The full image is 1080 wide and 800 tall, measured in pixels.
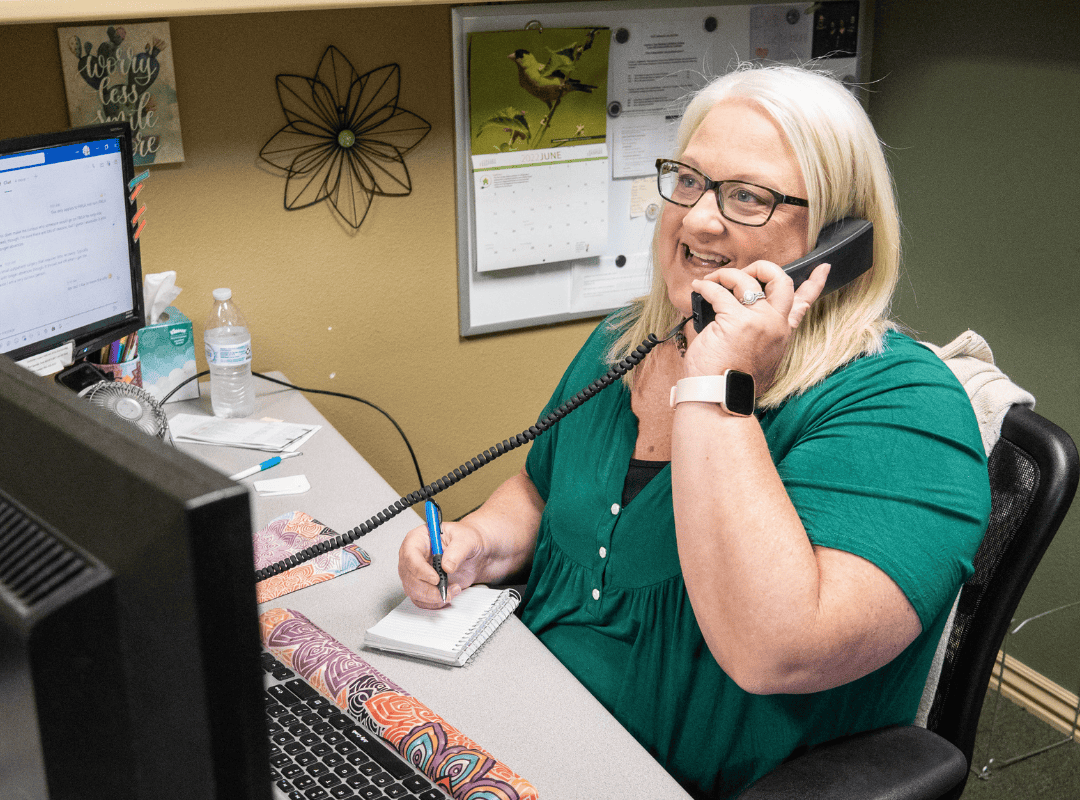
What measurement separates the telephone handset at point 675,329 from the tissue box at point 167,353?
0.59m

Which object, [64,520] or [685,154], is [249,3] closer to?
[685,154]

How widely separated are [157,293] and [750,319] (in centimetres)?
110

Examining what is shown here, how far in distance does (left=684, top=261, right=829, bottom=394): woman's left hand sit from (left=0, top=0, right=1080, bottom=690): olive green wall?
3.30 feet

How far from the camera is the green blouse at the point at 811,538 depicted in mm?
957

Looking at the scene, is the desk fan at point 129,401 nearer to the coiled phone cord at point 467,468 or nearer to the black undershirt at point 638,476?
the coiled phone cord at point 467,468

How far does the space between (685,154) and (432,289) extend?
0.92 metres

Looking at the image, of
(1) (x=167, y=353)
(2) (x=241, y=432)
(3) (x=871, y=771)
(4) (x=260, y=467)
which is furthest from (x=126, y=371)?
(3) (x=871, y=771)

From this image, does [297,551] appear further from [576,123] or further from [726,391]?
[576,123]

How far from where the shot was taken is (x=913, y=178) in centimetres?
228

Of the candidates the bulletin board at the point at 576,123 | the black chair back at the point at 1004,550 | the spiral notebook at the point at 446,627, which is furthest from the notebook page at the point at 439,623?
the bulletin board at the point at 576,123

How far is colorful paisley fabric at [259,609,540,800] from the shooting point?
0.83 m

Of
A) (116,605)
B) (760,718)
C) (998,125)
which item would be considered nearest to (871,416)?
(760,718)

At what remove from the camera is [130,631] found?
1.31 ft

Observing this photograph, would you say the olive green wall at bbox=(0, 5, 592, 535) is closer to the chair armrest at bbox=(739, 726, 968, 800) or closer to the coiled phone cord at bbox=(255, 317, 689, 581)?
the coiled phone cord at bbox=(255, 317, 689, 581)
